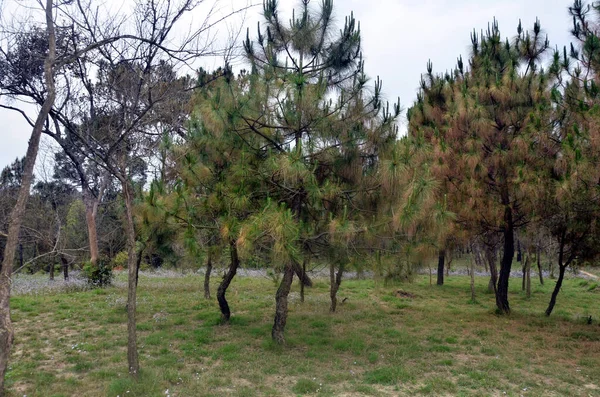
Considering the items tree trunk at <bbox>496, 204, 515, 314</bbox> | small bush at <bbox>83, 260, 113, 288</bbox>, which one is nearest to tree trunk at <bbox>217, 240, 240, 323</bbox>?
tree trunk at <bbox>496, 204, 515, 314</bbox>

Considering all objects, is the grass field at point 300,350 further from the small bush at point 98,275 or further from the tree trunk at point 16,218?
the small bush at point 98,275

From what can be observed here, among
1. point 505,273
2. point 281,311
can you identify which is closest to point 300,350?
point 281,311

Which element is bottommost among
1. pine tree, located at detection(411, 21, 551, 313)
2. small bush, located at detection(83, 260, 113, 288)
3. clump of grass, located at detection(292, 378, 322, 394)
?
clump of grass, located at detection(292, 378, 322, 394)

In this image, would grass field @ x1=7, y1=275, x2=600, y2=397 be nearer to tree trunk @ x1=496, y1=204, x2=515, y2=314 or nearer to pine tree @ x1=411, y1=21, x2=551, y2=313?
tree trunk @ x1=496, y1=204, x2=515, y2=314

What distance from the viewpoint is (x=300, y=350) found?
6738mm

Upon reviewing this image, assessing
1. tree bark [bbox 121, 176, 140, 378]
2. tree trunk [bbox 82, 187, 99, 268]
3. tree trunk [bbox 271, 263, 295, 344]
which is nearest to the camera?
tree bark [bbox 121, 176, 140, 378]

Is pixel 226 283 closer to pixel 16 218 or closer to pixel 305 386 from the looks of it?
pixel 305 386

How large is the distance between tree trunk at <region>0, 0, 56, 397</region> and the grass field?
2.96 feet

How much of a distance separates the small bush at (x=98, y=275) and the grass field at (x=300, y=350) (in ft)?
5.64

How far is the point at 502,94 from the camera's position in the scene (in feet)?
29.6

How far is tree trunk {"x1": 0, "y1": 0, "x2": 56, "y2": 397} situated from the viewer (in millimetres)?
4227

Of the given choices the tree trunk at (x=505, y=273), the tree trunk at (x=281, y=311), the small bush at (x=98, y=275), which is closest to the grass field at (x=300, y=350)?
the tree trunk at (x=281, y=311)

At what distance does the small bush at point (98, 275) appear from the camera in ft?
42.2

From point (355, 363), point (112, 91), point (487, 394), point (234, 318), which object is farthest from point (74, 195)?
point (487, 394)
